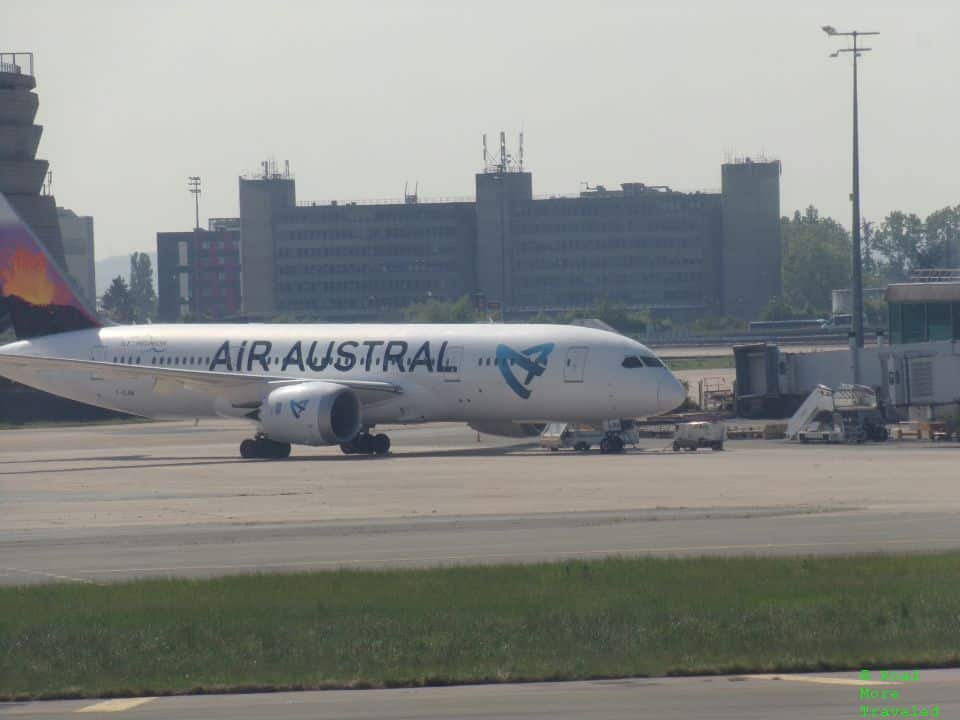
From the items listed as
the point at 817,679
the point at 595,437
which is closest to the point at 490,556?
the point at 817,679

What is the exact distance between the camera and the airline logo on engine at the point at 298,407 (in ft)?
166

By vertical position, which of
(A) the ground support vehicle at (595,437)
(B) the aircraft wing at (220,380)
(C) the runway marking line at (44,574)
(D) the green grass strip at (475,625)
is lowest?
(C) the runway marking line at (44,574)

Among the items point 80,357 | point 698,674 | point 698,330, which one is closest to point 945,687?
point 698,674

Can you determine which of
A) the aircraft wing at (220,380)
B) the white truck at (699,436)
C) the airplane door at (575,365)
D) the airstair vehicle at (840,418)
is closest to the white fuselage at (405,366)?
the airplane door at (575,365)

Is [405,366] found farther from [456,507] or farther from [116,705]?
[116,705]

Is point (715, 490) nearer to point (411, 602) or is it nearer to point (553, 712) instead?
point (411, 602)

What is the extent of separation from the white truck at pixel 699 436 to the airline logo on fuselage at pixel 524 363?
5.40m

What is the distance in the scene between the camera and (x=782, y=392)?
217 ft

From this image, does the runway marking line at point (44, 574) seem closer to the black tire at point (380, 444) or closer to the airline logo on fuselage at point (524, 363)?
the airline logo on fuselage at point (524, 363)

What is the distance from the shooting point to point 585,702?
46.1ft

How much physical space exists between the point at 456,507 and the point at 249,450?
804 inches

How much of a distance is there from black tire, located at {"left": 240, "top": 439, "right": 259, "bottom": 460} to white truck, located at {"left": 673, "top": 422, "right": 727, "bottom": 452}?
44.5 feet

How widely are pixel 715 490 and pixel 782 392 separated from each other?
1205 inches

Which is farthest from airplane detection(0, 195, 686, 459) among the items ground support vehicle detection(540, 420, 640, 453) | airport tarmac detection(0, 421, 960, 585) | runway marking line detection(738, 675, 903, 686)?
runway marking line detection(738, 675, 903, 686)
